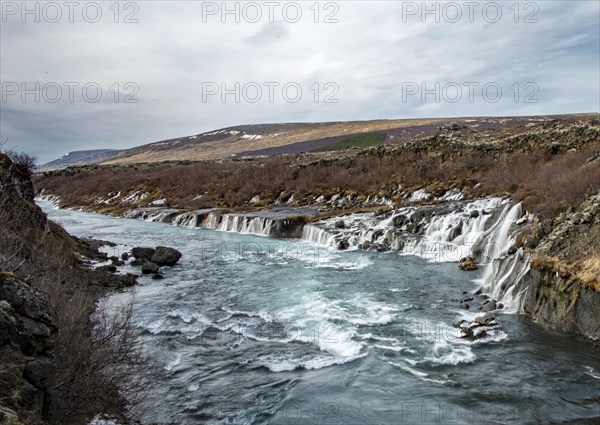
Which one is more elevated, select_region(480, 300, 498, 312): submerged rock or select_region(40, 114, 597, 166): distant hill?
select_region(40, 114, 597, 166): distant hill

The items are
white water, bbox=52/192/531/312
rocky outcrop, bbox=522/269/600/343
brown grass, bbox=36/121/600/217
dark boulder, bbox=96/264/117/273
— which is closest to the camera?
rocky outcrop, bbox=522/269/600/343

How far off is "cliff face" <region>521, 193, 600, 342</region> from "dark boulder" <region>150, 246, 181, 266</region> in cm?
1575

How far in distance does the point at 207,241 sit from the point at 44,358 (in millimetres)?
24909

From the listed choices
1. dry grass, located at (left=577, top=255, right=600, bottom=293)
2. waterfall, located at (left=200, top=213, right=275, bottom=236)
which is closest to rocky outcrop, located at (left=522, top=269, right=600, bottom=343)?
dry grass, located at (left=577, top=255, right=600, bottom=293)

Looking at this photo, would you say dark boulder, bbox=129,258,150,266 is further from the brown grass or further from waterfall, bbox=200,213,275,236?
the brown grass

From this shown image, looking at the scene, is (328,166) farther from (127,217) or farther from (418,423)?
(418,423)

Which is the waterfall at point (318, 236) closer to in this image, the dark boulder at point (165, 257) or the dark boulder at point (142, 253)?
the dark boulder at point (165, 257)

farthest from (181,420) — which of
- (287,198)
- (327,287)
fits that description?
(287,198)

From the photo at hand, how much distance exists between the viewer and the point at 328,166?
5203 centimetres

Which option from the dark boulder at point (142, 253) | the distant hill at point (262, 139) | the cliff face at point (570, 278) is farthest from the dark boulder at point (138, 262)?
the distant hill at point (262, 139)

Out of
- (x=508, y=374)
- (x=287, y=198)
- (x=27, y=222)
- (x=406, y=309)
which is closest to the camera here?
(x=508, y=374)

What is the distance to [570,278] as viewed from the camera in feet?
38.6

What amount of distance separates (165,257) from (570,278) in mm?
17278

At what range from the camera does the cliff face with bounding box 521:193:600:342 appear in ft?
36.5
